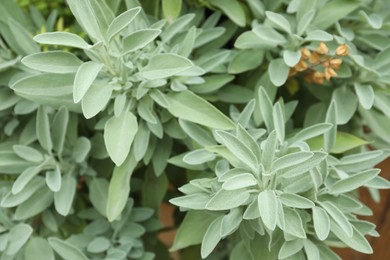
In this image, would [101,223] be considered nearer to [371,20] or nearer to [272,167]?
[272,167]

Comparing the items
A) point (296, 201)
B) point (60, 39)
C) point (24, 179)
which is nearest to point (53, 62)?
point (60, 39)

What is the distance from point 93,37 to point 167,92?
0.13 meters

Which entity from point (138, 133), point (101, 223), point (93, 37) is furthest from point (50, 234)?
point (93, 37)

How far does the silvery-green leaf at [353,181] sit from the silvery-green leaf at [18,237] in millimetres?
321

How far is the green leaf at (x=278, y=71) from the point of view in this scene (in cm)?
66

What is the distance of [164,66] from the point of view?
1.92 ft

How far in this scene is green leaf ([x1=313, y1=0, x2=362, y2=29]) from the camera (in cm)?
69

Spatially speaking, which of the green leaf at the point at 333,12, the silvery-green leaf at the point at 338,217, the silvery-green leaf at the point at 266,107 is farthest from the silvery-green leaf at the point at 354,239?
the green leaf at the point at 333,12

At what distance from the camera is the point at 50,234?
2.47 ft

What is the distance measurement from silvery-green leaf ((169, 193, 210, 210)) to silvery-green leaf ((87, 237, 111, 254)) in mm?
164

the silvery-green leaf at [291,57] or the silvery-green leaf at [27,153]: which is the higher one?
the silvery-green leaf at [291,57]

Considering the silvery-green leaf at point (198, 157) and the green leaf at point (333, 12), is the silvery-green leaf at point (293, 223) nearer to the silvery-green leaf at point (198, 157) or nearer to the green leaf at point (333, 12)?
the silvery-green leaf at point (198, 157)

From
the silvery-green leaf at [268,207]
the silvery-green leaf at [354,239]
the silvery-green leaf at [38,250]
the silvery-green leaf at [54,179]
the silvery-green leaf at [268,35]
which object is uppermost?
the silvery-green leaf at [268,35]

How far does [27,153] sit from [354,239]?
13.6 inches
